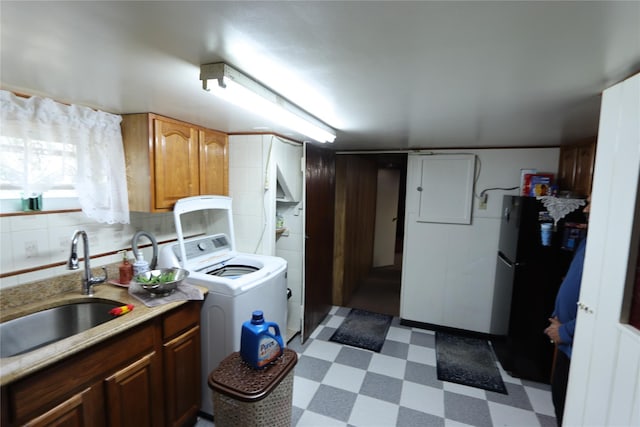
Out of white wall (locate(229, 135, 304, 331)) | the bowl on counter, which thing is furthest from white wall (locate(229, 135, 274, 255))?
the bowl on counter

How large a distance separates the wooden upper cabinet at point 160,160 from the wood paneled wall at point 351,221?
6.25 feet

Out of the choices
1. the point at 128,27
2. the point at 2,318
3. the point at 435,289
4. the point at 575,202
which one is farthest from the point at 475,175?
the point at 2,318

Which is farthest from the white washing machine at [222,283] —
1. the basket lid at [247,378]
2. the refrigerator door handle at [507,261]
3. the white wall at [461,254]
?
the refrigerator door handle at [507,261]

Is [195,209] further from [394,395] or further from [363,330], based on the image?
[363,330]

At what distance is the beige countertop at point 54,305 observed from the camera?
1.06 metres

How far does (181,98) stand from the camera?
4.90 feet

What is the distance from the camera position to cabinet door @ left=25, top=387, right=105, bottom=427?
113cm

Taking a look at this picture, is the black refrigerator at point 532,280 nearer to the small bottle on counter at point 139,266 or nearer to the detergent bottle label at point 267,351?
the detergent bottle label at point 267,351

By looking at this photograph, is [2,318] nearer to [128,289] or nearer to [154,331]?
[128,289]

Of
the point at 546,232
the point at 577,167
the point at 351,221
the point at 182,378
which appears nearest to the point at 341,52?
the point at 182,378

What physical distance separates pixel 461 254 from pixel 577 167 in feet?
4.13

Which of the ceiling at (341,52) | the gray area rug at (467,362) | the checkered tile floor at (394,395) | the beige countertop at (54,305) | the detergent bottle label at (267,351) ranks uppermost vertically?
the ceiling at (341,52)

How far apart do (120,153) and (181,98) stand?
A: 2.48 feet

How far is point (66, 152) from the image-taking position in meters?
1.64
